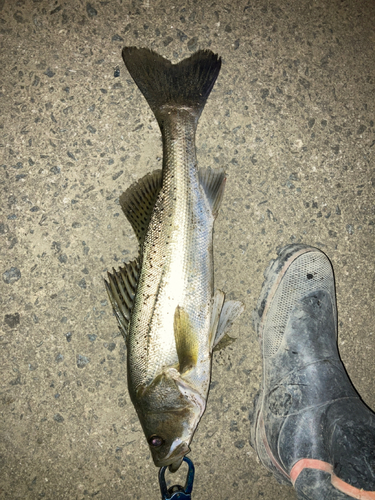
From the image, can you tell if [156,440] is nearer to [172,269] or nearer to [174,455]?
[174,455]

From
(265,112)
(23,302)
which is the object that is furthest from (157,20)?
(23,302)

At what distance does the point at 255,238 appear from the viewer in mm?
2430

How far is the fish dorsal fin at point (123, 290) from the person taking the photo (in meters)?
1.98

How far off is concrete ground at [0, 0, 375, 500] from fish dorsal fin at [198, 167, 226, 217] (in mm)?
298

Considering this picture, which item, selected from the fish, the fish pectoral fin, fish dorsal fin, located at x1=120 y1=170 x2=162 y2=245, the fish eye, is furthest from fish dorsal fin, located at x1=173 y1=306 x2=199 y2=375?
fish dorsal fin, located at x1=120 y1=170 x2=162 y2=245

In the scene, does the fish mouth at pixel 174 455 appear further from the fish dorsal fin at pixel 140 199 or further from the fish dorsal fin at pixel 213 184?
the fish dorsal fin at pixel 213 184

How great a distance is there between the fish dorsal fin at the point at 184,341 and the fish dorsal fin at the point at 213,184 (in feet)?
2.22

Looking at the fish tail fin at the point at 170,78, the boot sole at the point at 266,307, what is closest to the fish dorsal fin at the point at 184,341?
the boot sole at the point at 266,307

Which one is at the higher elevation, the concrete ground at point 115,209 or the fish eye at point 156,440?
the concrete ground at point 115,209

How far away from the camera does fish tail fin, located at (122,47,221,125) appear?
215 centimetres

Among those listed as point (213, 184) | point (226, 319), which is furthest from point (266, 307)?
point (213, 184)

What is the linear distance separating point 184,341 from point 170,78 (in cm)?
162

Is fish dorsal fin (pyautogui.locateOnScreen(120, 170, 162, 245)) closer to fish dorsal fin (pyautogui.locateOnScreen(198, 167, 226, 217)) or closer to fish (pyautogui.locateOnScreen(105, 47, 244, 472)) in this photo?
fish (pyautogui.locateOnScreen(105, 47, 244, 472))

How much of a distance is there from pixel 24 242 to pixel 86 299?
577 mm
